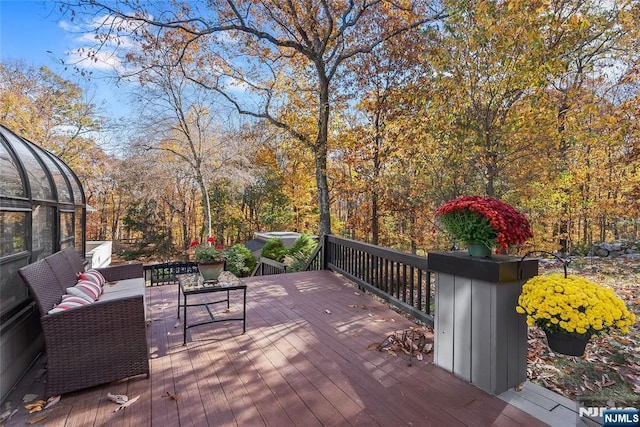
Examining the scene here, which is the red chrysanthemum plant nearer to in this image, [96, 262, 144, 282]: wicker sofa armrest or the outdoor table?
the outdoor table

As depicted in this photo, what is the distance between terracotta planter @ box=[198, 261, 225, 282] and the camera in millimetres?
3430

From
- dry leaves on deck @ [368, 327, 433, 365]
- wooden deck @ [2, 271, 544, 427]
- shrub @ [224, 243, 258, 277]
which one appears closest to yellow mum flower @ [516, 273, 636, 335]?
wooden deck @ [2, 271, 544, 427]

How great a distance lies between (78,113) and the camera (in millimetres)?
13570

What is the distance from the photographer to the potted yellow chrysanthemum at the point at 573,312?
5.55 ft

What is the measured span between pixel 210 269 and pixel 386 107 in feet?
22.7

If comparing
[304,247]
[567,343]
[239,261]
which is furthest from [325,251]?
[567,343]

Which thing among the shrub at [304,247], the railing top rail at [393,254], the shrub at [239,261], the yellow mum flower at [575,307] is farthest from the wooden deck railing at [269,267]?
the yellow mum flower at [575,307]

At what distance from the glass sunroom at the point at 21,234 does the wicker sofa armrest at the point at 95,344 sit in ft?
1.13

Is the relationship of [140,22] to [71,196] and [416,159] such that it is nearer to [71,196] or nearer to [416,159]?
[71,196]

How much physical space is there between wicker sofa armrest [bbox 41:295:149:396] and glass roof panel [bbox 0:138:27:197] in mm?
1148

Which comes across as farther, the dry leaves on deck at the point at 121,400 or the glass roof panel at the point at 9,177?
the glass roof panel at the point at 9,177

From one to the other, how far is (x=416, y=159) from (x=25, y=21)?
24.3 ft

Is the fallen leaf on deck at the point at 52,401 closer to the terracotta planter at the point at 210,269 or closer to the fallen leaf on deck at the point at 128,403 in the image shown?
the fallen leaf on deck at the point at 128,403

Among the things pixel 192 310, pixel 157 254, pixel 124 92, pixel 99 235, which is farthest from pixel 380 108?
pixel 99 235
